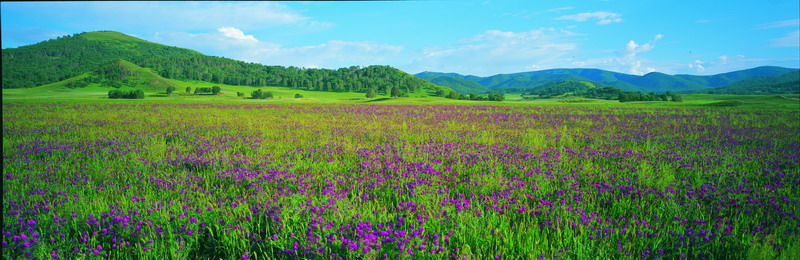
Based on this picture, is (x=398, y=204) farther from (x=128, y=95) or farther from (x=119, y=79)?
(x=119, y=79)

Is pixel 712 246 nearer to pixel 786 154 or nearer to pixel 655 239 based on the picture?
pixel 655 239

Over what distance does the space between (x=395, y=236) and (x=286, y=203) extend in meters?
1.66

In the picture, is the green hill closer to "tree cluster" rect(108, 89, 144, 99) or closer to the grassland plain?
"tree cluster" rect(108, 89, 144, 99)

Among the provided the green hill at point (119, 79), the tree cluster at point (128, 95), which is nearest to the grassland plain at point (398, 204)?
the tree cluster at point (128, 95)

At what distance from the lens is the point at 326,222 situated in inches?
144

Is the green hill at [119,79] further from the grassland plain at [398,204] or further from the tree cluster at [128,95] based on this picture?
the grassland plain at [398,204]

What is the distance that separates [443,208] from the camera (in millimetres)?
4211

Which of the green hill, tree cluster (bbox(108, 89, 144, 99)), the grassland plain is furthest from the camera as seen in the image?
the green hill

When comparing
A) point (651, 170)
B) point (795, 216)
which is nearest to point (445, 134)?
point (651, 170)

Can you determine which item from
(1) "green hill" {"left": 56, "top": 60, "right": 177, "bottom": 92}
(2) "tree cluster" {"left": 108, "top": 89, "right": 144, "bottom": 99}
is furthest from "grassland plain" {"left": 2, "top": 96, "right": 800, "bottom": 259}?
(1) "green hill" {"left": 56, "top": 60, "right": 177, "bottom": 92}

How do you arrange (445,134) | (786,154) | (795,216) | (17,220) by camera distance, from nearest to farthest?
1. (17,220)
2. (795,216)
3. (786,154)
4. (445,134)

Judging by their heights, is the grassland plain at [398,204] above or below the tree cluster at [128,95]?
below

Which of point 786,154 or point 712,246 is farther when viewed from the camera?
point 786,154

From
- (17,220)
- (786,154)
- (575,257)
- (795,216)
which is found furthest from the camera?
(786,154)
